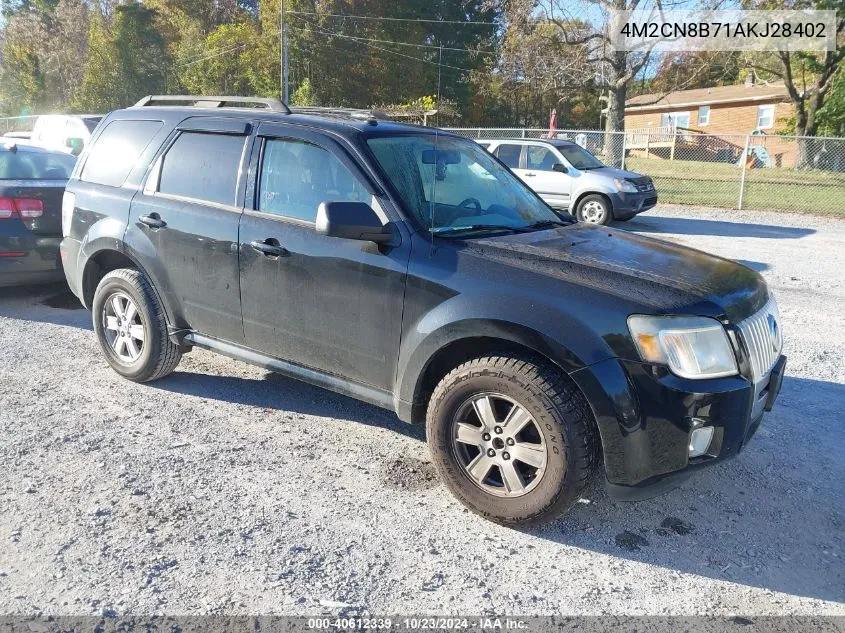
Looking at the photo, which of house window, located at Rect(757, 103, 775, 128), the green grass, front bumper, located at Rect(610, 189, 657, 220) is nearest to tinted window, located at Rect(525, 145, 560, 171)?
front bumper, located at Rect(610, 189, 657, 220)

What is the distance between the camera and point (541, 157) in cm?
1402

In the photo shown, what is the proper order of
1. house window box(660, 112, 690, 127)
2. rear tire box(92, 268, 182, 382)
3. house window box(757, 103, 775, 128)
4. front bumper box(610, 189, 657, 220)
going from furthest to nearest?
house window box(660, 112, 690, 127) < house window box(757, 103, 775, 128) < front bumper box(610, 189, 657, 220) < rear tire box(92, 268, 182, 382)

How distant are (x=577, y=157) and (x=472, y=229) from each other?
11104mm

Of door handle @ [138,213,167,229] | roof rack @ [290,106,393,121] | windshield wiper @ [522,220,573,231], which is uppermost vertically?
roof rack @ [290,106,393,121]

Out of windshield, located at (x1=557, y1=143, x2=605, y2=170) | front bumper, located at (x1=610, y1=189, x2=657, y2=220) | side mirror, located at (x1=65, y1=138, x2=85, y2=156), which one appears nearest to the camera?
side mirror, located at (x1=65, y1=138, x2=85, y2=156)

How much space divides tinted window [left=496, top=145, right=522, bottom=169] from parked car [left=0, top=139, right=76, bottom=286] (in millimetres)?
8998

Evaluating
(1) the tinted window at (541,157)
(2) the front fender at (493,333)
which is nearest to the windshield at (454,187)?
(2) the front fender at (493,333)

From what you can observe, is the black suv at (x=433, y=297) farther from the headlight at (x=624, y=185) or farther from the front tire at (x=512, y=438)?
the headlight at (x=624, y=185)

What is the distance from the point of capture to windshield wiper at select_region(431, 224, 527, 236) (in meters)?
3.71

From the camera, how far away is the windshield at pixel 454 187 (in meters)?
3.83

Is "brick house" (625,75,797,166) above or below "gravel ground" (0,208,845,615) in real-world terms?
above

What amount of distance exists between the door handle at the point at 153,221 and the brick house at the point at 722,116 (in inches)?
1476

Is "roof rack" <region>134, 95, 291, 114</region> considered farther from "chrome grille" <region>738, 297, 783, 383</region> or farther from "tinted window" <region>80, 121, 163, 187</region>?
"chrome grille" <region>738, 297, 783, 383</region>

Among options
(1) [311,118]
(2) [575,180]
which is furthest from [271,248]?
(2) [575,180]
